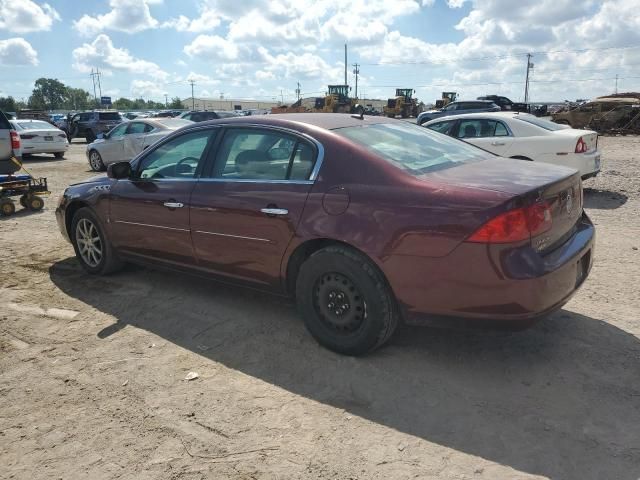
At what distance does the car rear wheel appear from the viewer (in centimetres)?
1536

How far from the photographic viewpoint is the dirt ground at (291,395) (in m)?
2.61

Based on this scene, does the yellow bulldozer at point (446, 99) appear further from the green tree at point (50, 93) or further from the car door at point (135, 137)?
the green tree at point (50, 93)

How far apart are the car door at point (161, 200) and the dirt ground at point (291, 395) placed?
50cm

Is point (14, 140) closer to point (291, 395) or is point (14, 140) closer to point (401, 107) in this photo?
point (291, 395)

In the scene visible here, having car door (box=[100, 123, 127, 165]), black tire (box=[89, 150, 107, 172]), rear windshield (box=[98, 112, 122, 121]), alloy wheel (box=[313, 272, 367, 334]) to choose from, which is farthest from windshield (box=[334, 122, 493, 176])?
rear windshield (box=[98, 112, 122, 121])

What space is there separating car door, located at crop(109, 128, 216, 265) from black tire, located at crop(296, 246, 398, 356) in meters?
1.26

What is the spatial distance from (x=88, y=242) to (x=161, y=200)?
1.37 m

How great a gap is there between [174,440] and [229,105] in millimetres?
131798

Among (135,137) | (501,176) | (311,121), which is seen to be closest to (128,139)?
(135,137)

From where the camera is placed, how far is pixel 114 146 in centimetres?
1488

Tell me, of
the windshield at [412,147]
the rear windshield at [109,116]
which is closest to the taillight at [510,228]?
the windshield at [412,147]

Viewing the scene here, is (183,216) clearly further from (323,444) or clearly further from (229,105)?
(229,105)

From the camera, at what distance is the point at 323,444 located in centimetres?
274

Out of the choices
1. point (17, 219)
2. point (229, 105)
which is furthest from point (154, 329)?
point (229, 105)
